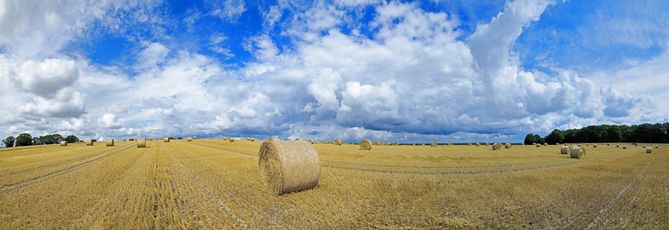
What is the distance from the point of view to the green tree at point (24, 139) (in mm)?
61859

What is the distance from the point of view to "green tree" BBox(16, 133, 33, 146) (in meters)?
61.9

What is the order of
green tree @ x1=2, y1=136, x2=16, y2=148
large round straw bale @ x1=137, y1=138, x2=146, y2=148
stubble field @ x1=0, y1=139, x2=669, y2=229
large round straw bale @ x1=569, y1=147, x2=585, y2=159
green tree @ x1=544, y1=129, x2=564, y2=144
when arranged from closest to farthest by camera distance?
stubble field @ x1=0, y1=139, x2=669, y2=229
large round straw bale @ x1=569, y1=147, x2=585, y2=159
large round straw bale @ x1=137, y1=138, x2=146, y2=148
green tree @ x1=2, y1=136, x2=16, y2=148
green tree @ x1=544, y1=129, x2=564, y2=144

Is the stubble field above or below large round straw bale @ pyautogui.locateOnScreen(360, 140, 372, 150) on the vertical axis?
below

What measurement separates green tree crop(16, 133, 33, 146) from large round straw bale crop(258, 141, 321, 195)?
84939mm

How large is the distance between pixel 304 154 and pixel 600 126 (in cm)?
12783

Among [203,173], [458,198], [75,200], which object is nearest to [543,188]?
[458,198]

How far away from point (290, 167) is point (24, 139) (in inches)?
3430

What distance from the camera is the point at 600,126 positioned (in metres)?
96.8

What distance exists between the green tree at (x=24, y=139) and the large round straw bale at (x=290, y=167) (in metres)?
84.9

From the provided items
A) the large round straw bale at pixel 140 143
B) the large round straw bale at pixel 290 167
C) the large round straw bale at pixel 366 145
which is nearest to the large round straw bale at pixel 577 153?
the large round straw bale at pixel 366 145

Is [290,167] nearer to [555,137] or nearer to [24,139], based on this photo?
[24,139]

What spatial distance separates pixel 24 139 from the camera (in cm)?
6266

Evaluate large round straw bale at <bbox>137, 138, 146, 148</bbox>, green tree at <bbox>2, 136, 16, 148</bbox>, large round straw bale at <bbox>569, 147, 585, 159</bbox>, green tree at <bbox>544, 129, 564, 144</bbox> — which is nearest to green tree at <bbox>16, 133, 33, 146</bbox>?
green tree at <bbox>2, 136, 16, 148</bbox>

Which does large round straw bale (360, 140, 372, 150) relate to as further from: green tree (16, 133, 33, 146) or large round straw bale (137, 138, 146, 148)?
green tree (16, 133, 33, 146)
